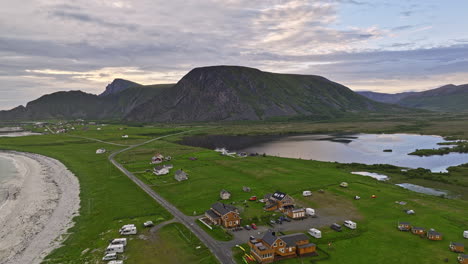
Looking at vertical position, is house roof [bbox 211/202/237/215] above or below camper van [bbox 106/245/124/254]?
above

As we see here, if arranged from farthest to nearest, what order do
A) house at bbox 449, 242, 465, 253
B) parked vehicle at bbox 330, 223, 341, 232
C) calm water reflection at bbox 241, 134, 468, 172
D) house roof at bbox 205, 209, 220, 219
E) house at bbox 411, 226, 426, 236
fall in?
calm water reflection at bbox 241, 134, 468, 172, house roof at bbox 205, 209, 220, 219, parked vehicle at bbox 330, 223, 341, 232, house at bbox 411, 226, 426, 236, house at bbox 449, 242, 465, 253

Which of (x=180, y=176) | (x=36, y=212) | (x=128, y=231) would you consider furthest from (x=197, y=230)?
(x=36, y=212)

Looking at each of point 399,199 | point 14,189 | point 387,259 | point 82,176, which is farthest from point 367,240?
point 14,189

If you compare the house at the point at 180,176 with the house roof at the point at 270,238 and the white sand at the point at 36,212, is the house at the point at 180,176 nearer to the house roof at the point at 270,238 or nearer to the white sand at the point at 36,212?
the white sand at the point at 36,212

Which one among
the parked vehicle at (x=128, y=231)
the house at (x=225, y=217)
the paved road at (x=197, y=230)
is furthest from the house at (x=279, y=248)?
the parked vehicle at (x=128, y=231)

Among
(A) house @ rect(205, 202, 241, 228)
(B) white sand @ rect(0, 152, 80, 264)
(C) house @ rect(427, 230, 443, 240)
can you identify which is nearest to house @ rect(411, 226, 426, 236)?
(C) house @ rect(427, 230, 443, 240)

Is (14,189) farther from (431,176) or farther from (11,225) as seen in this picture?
(431,176)

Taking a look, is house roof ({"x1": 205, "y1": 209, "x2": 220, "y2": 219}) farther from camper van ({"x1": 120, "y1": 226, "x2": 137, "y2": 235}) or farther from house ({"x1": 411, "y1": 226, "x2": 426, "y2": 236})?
house ({"x1": 411, "y1": 226, "x2": 426, "y2": 236})
